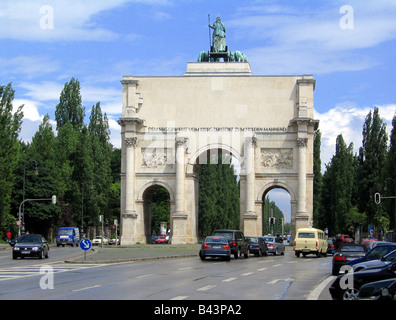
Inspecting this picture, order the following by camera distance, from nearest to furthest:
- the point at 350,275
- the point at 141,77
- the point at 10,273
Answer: the point at 350,275
the point at 10,273
the point at 141,77

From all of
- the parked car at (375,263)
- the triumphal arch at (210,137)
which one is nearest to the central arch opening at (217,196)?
the triumphal arch at (210,137)

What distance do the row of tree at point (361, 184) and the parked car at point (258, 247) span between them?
1677cm

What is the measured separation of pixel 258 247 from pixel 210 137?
21.5 meters

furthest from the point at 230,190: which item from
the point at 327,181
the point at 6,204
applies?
the point at 6,204

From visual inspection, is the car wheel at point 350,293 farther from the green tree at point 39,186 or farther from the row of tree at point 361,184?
the green tree at point 39,186

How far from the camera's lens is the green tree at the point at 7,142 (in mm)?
65562

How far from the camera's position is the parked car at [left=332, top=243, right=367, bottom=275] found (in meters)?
27.9

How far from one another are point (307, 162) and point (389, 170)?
7634 mm

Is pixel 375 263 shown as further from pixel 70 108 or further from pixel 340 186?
pixel 70 108

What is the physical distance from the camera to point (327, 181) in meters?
101

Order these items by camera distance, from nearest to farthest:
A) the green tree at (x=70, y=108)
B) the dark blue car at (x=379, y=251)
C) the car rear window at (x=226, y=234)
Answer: the dark blue car at (x=379, y=251) < the car rear window at (x=226, y=234) < the green tree at (x=70, y=108)

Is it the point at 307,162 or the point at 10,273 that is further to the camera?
the point at 307,162

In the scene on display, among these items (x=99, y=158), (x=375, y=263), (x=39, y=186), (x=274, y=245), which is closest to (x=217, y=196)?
(x=99, y=158)
